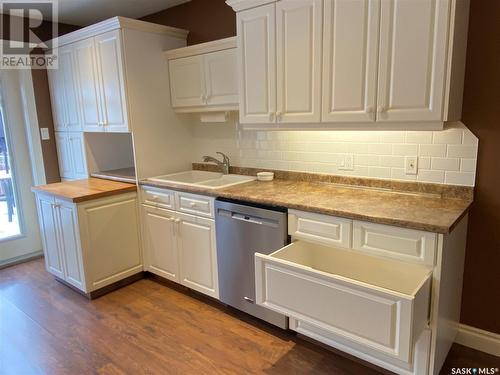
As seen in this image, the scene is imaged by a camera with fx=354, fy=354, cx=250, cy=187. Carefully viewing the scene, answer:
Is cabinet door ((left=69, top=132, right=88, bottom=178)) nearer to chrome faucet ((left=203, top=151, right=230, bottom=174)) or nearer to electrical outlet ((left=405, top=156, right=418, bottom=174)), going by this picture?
chrome faucet ((left=203, top=151, right=230, bottom=174))

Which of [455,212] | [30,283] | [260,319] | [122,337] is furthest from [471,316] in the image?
[30,283]

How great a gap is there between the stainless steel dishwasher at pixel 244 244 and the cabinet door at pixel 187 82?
3.18 ft

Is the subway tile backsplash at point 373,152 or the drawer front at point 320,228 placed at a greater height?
the subway tile backsplash at point 373,152

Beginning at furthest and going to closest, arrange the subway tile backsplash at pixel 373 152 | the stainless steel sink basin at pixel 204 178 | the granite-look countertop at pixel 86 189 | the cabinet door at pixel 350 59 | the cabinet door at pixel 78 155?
the cabinet door at pixel 78 155 → the stainless steel sink basin at pixel 204 178 → the granite-look countertop at pixel 86 189 → the subway tile backsplash at pixel 373 152 → the cabinet door at pixel 350 59

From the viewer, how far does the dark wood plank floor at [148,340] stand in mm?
1980

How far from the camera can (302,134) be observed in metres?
2.55

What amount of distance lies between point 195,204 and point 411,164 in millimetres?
1429

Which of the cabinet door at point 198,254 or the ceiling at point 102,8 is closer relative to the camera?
the cabinet door at point 198,254

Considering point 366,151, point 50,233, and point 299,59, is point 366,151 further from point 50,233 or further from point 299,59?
point 50,233

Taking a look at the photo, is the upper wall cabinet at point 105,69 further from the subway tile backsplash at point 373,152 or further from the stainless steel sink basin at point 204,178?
the subway tile backsplash at point 373,152

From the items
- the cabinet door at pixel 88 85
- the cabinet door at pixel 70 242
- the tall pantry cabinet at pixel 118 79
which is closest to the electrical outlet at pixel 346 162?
the tall pantry cabinet at pixel 118 79

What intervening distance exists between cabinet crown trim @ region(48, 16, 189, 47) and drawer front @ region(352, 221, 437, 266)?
2.24 meters

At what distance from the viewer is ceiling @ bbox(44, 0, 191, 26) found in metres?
3.09

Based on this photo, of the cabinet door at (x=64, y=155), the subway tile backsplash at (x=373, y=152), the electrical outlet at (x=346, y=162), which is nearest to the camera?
the subway tile backsplash at (x=373, y=152)
